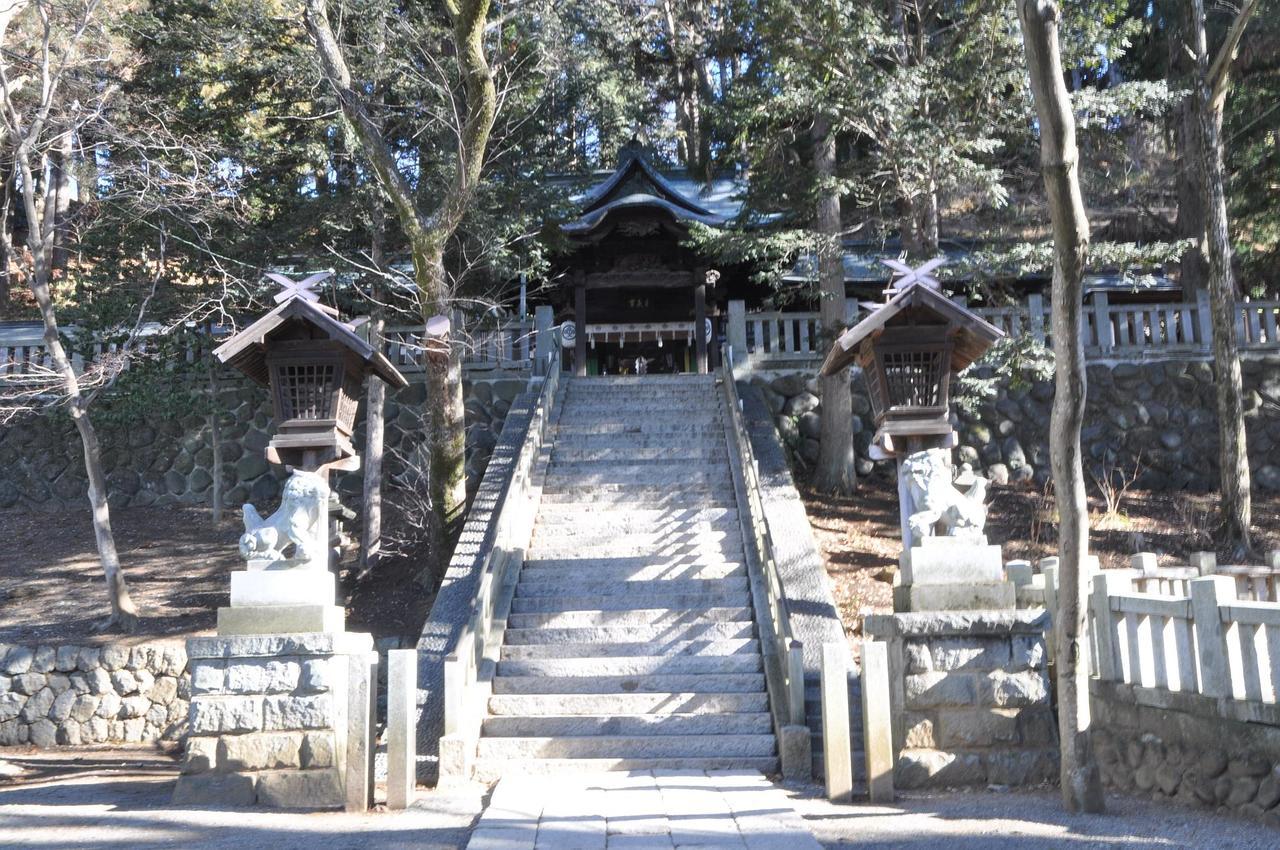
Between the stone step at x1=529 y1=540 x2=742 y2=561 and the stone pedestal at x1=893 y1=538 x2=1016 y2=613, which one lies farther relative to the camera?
the stone step at x1=529 y1=540 x2=742 y2=561

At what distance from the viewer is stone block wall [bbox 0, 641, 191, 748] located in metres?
10.1

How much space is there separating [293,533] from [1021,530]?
30.5 feet

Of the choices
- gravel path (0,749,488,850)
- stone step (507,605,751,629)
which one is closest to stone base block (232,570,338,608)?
gravel path (0,749,488,850)

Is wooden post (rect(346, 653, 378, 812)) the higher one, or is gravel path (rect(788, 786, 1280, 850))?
wooden post (rect(346, 653, 378, 812))

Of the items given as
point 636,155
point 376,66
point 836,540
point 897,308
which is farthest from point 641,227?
point 897,308

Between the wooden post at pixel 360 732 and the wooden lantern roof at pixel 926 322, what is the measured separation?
414cm

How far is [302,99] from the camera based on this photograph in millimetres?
13250

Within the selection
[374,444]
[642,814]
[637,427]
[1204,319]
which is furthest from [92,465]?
[1204,319]

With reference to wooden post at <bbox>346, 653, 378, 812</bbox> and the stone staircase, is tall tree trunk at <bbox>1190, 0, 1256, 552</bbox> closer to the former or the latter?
the stone staircase

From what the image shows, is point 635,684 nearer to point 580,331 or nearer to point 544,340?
point 544,340

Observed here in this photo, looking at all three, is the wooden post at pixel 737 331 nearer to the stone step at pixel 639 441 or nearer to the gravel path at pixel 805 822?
the stone step at pixel 639 441

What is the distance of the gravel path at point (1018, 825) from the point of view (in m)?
4.86

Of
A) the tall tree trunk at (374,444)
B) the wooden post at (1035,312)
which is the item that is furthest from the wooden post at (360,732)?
the wooden post at (1035,312)

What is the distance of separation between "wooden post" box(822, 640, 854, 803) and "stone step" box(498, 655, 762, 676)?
2119mm
